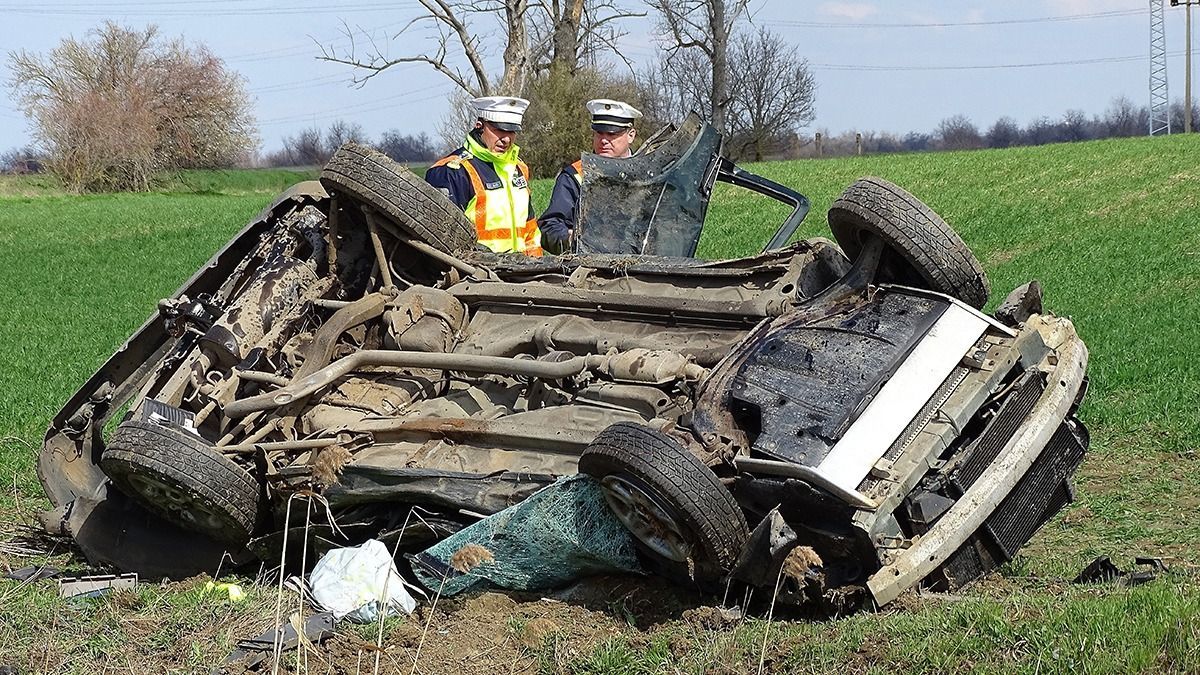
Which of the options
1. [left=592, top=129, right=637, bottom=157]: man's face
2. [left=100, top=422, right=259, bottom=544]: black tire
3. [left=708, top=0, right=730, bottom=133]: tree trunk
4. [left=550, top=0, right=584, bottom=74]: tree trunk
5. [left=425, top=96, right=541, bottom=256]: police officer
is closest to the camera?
[left=100, top=422, right=259, bottom=544]: black tire

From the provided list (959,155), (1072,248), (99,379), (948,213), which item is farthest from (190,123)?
(99,379)

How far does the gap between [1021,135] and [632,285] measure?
68095 millimetres

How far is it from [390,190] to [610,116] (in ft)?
6.96

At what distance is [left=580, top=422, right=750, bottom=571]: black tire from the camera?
14.2 ft

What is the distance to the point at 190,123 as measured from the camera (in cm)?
5366

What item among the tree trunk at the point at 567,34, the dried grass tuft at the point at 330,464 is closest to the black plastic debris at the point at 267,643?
the dried grass tuft at the point at 330,464

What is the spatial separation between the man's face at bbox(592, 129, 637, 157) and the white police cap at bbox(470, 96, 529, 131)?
0.64 m

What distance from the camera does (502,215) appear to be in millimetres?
7551

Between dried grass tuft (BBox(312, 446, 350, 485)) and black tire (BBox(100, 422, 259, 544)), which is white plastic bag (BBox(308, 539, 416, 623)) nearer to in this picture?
dried grass tuft (BBox(312, 446, 350, 485))

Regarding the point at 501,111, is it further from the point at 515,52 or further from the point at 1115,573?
the point at 515,52

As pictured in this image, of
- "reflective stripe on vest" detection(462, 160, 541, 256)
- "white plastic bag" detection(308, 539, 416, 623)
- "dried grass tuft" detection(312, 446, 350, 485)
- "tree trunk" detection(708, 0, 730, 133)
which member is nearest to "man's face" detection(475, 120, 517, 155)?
"reflective stripe on vest" detection(462, 160, 541, 256)

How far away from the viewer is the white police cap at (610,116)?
8031 millimetres

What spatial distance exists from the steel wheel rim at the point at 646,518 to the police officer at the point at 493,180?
3.09 meters

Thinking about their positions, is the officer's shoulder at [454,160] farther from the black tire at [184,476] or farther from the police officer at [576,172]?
the black tire at [184,476]
